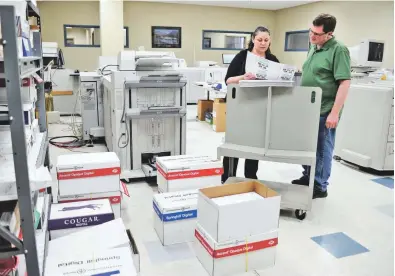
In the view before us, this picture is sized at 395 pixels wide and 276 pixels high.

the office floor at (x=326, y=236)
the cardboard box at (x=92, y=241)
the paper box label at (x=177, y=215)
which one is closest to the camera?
the cardboard box at (x=92, y=241)

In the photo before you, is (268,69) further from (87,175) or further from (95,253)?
(95,253)

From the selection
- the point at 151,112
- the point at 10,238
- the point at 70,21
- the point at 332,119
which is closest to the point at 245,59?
the point at 332,119

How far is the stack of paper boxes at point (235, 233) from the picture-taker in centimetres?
188

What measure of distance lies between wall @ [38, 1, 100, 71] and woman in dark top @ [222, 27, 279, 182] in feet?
22.3

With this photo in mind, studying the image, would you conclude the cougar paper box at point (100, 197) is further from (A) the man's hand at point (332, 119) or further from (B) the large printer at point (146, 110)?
(A) the man's hand at point (332, 119)

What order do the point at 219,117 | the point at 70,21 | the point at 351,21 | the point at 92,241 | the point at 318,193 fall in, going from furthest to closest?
the point at 70,21 < the point at 351,21 < the point at 219,117 < the point at 318,193 < the point at 92,241

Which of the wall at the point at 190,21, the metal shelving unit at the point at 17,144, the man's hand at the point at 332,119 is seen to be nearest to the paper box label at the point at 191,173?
the man's hand at the point at 332,119

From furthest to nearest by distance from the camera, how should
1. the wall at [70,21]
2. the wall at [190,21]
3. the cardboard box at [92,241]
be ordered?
the wall at [190,21] < the wall at [70,21] < the cardboard box at [92,241]

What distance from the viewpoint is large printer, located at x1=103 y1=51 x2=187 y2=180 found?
10.4ft

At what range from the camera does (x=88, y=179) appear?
2.39 meters

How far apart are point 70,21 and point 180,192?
757 cm

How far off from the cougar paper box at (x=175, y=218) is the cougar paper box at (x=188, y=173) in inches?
9.0

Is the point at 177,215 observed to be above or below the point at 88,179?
below

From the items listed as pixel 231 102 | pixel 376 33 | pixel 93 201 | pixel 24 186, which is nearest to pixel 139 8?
pixel 376 33
